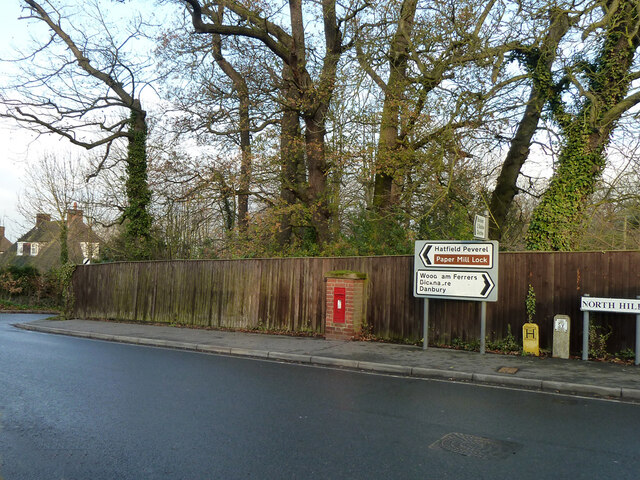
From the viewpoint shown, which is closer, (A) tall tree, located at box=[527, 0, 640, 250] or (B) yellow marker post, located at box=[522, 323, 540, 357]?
(B) yellow marker post, located at box=[522, 323, 540, 357]

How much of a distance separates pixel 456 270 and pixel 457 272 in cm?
5

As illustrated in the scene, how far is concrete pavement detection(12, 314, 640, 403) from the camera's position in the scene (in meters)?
7.74

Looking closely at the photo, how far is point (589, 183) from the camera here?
13.1m

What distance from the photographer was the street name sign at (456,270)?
1034cm

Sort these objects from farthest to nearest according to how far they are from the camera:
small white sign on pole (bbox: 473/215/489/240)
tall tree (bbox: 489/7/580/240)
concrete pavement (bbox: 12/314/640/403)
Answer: tall tree (bbox: 489/7/580/240) → small white sign on pole (bbox: 473/215/489/240) → concrete pavement (bbox: 12/314/640/403)

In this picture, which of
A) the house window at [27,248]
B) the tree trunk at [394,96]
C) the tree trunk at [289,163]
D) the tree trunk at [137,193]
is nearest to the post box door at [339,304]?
the tree trunk at [394,96]

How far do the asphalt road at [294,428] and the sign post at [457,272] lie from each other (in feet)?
9.73

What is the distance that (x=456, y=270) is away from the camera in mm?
10789

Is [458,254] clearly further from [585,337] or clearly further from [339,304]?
[339,304]

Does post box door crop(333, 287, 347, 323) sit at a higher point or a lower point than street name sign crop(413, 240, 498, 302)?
lower

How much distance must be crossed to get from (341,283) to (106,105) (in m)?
17.1

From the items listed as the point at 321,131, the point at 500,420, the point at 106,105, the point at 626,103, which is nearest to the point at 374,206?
the point at 321,131

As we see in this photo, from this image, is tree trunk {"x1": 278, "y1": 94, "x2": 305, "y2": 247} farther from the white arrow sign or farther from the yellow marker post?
the yellow marker post

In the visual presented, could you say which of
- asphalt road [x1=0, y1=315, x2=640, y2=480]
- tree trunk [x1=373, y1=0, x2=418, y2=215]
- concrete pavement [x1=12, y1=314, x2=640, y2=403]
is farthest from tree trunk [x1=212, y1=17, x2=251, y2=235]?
asphalt road [x1=0, y1=315, x2=640, y2=480]
